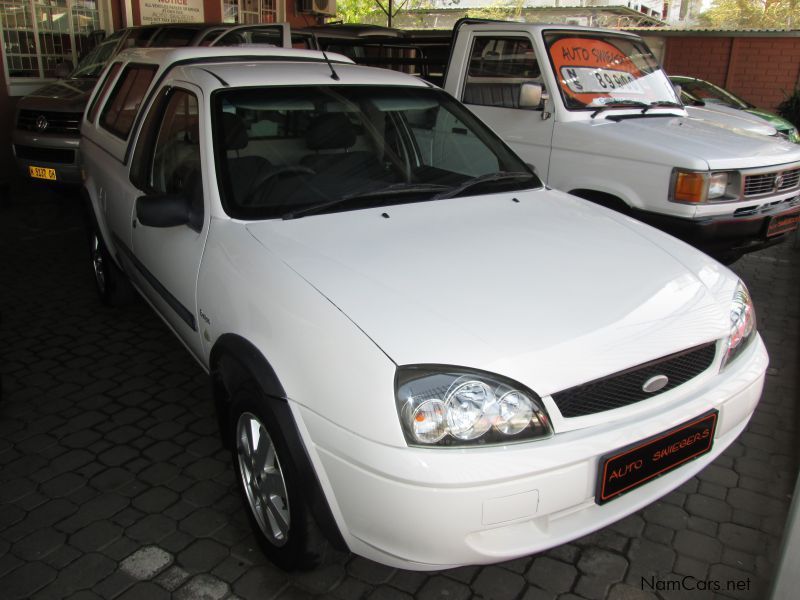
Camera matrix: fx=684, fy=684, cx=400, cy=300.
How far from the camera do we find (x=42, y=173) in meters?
7.29

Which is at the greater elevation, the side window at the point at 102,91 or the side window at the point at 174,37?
the side window at the point at 174,37

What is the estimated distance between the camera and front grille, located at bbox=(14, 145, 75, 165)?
7289 millimetres

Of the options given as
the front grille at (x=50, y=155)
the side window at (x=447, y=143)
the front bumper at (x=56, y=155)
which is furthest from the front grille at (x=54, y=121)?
the side window at (x=447, y=143)

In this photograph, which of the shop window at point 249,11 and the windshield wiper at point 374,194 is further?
the shop window at point 249,11

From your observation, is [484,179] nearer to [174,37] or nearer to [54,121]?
[54,121]

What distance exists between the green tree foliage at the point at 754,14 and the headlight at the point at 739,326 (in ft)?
120

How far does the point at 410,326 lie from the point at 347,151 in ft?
4.54

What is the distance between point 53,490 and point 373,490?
5.80 ft

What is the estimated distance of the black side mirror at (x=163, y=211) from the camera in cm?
279

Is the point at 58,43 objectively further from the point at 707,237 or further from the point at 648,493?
the point at 648,493

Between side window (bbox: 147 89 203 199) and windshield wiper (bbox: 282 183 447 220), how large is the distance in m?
0.45

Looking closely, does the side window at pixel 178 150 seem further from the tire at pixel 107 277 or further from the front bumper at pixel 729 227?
the front bumper at pixel 729 227

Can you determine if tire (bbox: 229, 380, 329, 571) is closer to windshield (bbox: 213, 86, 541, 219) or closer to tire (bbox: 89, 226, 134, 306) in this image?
windshield (bbox: 213, 86, 541, 219)

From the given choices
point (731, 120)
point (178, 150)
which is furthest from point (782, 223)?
point (178, 150)
